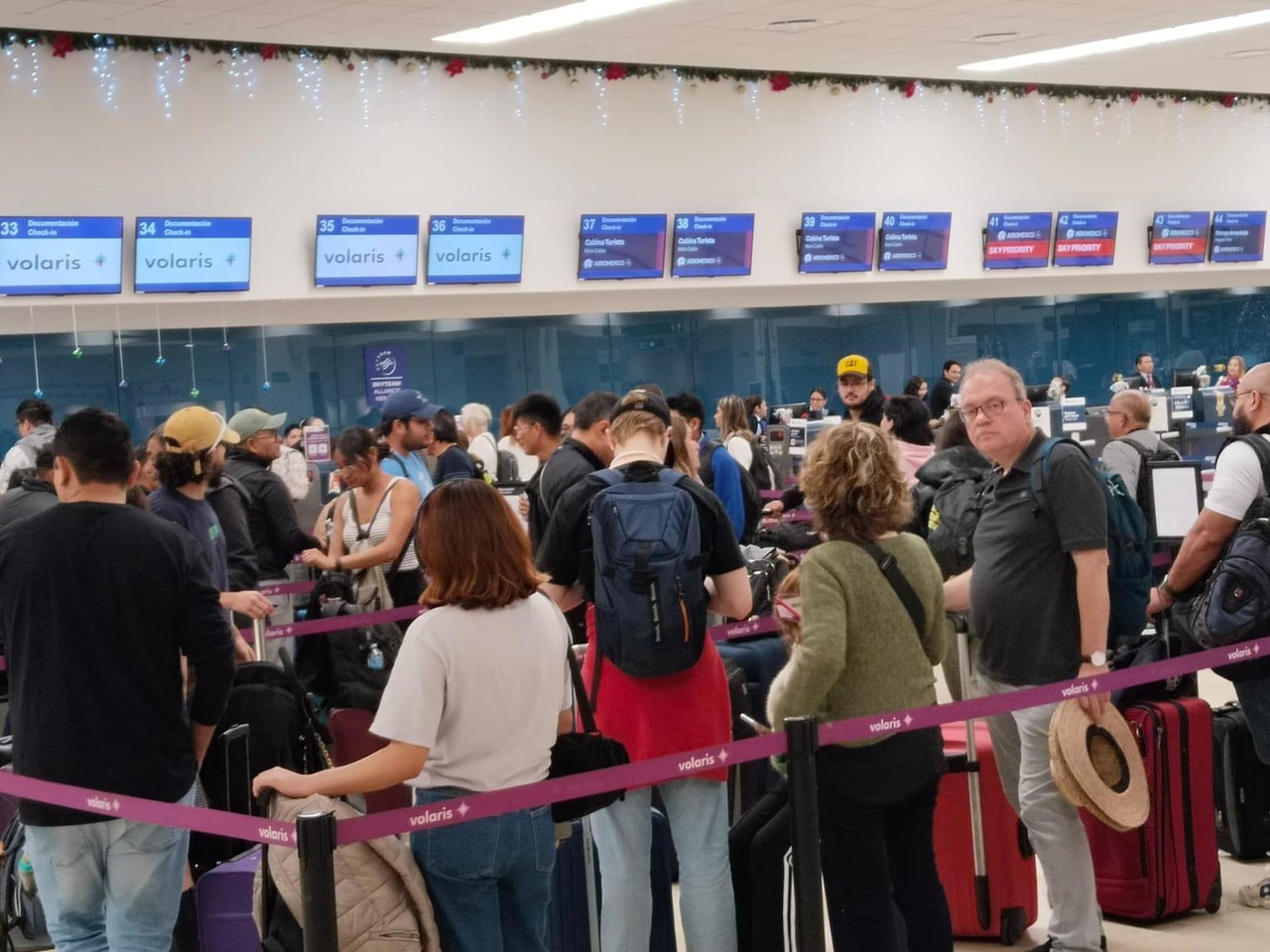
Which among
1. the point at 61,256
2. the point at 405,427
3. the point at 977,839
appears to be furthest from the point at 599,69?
the point at 977,839

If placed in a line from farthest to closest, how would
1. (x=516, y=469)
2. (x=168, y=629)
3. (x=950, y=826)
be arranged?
(x=516, y=469), (x=950, y=826), (x=168, y=629)

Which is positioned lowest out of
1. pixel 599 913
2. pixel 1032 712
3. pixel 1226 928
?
pixel 1226 928

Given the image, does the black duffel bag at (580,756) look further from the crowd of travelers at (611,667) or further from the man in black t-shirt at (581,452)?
the man in black t-shirt at (581,452)

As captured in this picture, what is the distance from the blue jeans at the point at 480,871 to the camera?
296 cm

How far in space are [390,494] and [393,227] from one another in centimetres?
544

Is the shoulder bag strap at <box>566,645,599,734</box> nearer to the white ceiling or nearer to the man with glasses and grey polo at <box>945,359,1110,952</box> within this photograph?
the man with glasses and grey polo at <box>945,359,1110,952</box>

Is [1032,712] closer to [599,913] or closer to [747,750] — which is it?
[747,750]

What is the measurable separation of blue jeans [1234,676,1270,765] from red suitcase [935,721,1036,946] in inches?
29.6

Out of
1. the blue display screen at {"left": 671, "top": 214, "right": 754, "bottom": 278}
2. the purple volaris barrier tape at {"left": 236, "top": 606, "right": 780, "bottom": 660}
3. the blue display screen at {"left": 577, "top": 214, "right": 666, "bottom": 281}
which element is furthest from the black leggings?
the blue display screen at {"left": 671, "top": 214, "right": 754, "bottom": 278}

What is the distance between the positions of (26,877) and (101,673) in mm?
1544

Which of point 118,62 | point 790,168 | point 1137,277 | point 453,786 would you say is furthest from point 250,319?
point 1137,277

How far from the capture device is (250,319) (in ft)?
36.0

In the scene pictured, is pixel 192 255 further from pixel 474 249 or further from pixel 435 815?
pixel 435 815

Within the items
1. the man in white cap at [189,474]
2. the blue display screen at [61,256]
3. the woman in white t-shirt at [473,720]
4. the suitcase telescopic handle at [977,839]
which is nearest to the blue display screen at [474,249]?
the blue display screen at [61,256]
